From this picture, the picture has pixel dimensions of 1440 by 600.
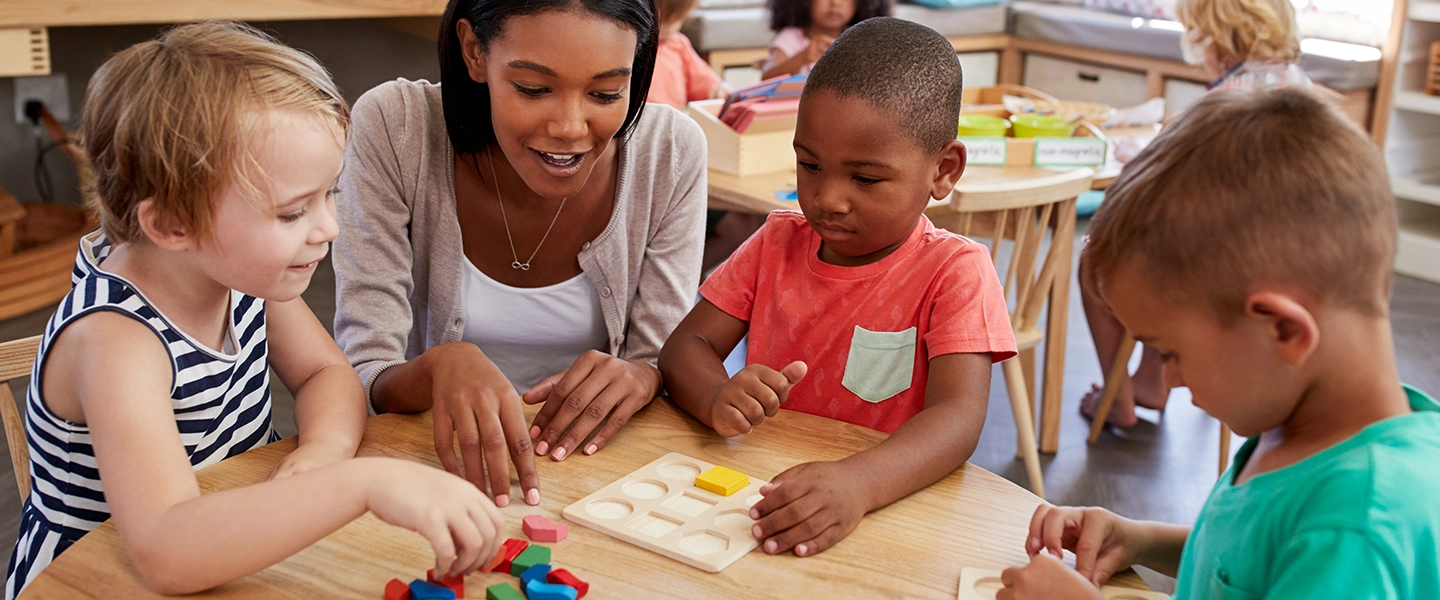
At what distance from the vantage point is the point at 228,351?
1.11 meters

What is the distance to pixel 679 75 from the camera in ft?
11.7

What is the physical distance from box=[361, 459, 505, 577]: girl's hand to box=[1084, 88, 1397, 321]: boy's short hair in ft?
1.70

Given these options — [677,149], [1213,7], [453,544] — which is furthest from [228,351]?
[1213,7]

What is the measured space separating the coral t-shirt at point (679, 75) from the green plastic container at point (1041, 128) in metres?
1.07

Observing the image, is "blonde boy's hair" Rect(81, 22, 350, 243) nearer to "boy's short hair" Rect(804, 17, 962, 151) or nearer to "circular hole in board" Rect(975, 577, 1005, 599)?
"boy's short hair" Rect(804, 17, 962, 151)

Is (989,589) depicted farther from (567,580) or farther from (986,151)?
(986,151)

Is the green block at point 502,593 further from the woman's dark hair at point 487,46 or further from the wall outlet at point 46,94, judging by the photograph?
the wall outlet at point 46,94

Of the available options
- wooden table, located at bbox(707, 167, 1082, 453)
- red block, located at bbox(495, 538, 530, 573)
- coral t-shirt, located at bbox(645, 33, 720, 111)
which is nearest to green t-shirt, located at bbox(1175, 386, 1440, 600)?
red block, located at bbox(495, 538, 530, 573)

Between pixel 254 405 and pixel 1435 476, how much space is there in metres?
1.05

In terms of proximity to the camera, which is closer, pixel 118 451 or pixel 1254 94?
pixel 1254 94

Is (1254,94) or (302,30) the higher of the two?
(1254,94)

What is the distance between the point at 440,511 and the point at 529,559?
3.8 inches

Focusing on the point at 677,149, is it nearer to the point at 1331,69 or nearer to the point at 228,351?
the point at 228,351

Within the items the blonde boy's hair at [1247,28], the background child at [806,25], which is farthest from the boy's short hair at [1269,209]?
the background child at [806,25]
